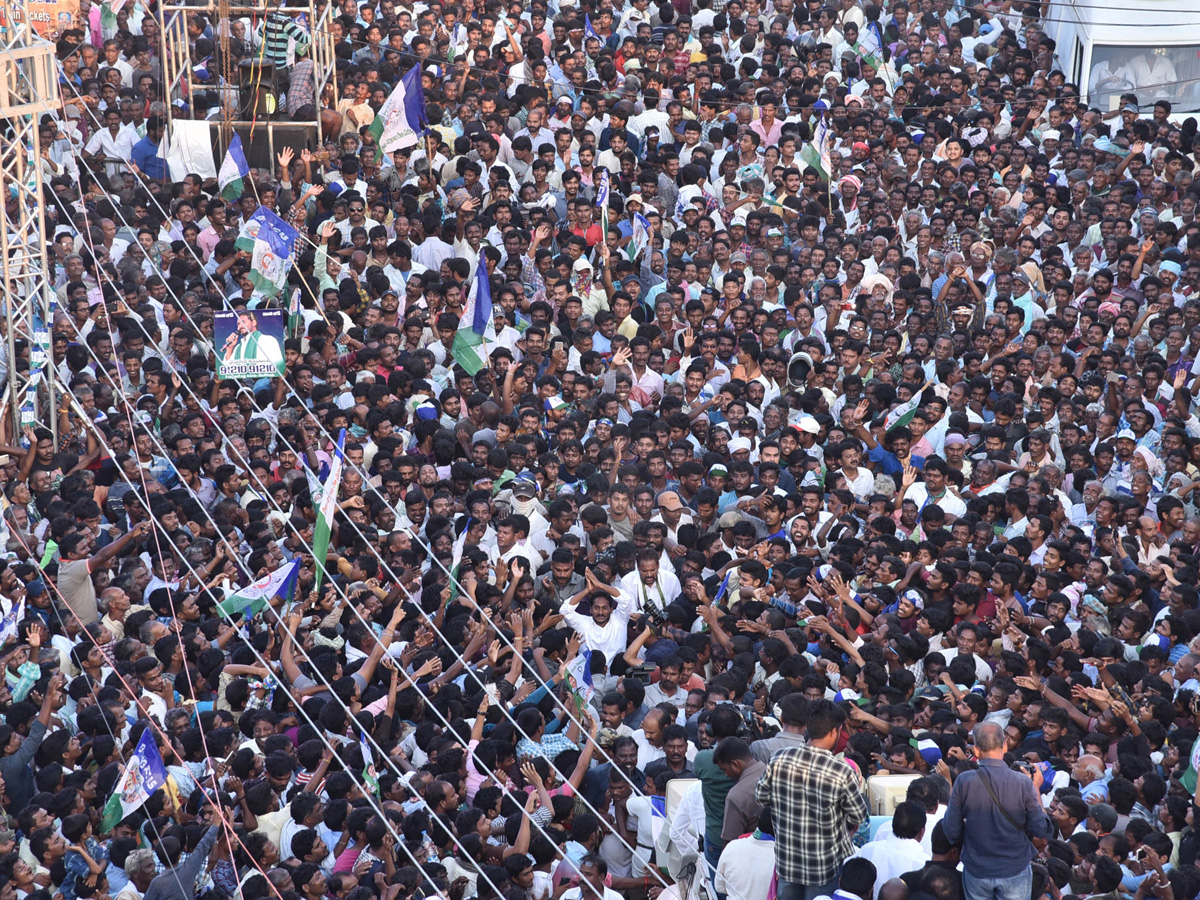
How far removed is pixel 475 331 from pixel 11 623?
14.3 feet

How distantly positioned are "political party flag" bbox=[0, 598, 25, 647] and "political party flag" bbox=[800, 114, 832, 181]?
789 centimetres

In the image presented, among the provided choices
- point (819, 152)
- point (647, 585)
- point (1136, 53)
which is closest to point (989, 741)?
point (647, 585)

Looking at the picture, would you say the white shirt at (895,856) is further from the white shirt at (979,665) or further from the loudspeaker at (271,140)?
the loudspeaker at (271,140)

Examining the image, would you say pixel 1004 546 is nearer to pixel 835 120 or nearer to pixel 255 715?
pixel 255 715

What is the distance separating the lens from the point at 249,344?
1228 cm

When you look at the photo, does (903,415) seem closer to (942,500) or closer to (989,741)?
(942,500)

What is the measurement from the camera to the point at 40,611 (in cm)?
1032

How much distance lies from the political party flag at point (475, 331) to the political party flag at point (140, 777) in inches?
195

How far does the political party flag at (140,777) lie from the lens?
8625 millimetres

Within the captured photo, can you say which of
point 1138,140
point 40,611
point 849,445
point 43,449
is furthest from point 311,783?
point 1138,140

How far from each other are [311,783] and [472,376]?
171 inches

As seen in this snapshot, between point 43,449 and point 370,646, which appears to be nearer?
point 370,646

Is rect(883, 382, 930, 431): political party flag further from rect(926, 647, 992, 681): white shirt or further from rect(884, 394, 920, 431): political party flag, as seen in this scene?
rect(926, 647, 992, 681): white shirt

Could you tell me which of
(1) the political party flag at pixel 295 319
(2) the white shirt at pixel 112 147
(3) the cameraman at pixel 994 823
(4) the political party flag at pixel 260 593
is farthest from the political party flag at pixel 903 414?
(2) the white shirt at pixel 112 147
